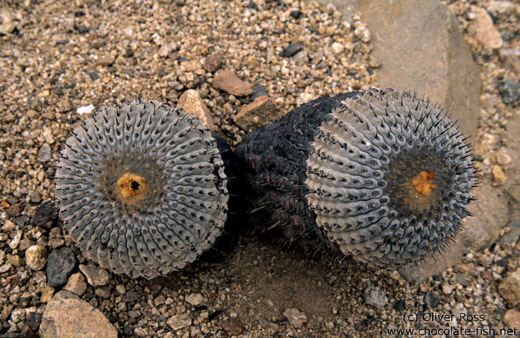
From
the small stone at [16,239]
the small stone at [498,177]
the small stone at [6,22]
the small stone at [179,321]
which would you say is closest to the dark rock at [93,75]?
the small stone at [6,22]

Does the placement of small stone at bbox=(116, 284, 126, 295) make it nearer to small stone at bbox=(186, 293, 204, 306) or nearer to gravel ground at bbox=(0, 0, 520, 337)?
gravel ground at bbox=(0, 0, 520, 337)

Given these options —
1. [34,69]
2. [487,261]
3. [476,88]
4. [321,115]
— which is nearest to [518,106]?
[476,88]

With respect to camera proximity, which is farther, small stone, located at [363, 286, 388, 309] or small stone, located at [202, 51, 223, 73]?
small stone, located at [202, 51, 223, 73]

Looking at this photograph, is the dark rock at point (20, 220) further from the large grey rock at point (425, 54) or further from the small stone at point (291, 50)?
the large grey rock at point (425, 54)

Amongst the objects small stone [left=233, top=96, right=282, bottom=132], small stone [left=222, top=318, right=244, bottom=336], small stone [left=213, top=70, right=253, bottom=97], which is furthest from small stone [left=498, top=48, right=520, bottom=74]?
small stone [left=222, top=318, right=244, bottom=336]

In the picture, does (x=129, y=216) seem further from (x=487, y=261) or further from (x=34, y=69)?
(x=487, y=261)

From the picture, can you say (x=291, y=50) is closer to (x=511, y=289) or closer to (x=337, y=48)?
(x=337, y=48)

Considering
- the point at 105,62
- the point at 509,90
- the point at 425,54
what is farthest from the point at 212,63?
the point at 509,90
